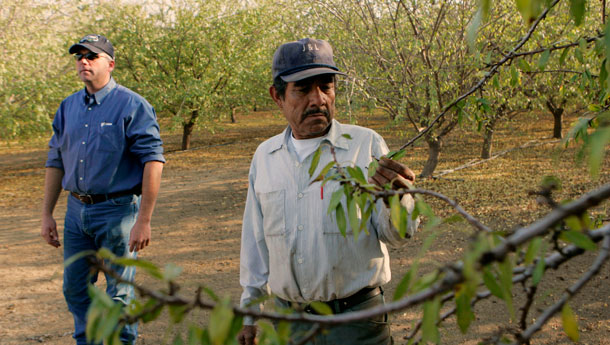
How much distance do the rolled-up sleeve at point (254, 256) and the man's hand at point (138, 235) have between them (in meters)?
1.40

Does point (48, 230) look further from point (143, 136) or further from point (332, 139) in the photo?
point (332, 139)

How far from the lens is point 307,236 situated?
2457mm

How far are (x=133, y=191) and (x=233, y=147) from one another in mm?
16572

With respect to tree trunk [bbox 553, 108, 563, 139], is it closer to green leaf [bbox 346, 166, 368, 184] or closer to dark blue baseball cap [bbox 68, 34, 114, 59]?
dark blue baseball cap [bbox 68, 34, 114, 59]

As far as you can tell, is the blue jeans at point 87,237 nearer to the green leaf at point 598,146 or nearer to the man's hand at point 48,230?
the man's hand at point 48,230

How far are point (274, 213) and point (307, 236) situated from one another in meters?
0.23

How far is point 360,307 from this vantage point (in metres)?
2.45

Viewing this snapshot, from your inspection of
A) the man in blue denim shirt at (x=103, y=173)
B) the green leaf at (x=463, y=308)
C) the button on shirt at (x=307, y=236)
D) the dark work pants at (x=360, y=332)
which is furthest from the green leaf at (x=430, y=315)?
the man in blue denim shirt at (x=103, y=173)

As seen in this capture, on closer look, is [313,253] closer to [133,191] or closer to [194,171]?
[133,191]

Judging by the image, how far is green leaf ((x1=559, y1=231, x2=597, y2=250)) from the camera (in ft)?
2.61

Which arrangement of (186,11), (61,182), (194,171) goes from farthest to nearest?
(186,11)
(194,171)
(61,182)

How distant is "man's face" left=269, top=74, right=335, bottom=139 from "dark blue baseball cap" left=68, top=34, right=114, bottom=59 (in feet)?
7.40

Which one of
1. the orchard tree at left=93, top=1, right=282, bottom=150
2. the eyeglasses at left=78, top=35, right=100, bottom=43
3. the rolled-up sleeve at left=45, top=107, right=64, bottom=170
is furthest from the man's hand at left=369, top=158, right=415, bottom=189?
the orchard tree at left=93, top=1, right=282, bottom=150

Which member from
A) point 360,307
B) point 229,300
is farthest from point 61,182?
point 229,300
